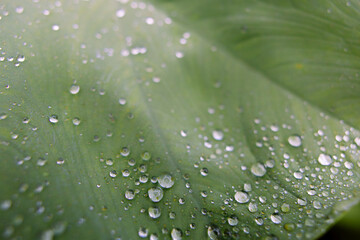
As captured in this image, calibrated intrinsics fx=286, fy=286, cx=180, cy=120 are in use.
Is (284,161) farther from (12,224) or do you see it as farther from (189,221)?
(12,224)

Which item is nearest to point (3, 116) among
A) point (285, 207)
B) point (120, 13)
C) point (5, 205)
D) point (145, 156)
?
point (5, 205)

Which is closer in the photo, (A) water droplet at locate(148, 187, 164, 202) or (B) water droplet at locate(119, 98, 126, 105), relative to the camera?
(A) water droplet at locate(148, 187, 164, 202)

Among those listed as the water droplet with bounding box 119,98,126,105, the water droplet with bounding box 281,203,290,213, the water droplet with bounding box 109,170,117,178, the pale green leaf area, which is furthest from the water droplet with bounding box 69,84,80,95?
the water droplet with bounding box 281,203,290,213

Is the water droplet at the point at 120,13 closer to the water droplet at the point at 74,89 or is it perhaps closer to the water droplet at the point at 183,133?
the water droplet at the point at 74,89

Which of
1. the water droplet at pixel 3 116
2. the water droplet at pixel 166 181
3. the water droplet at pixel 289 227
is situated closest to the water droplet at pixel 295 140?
the water droplet at pixel 289 227

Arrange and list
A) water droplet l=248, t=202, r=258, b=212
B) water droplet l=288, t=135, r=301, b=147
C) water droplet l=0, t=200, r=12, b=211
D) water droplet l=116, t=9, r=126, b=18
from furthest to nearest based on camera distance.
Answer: water droplet l=116, t=9, r=126, b=18 < water droplet l=288, t=135, r=301, b=147 < water droplet l=248, t=202, r=258, b=212 < water droplet l=0, t=200, r=12, b=211

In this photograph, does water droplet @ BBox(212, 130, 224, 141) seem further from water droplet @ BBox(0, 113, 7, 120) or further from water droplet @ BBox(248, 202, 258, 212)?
water droplet @ BBox(0, 113, 7, 120)
